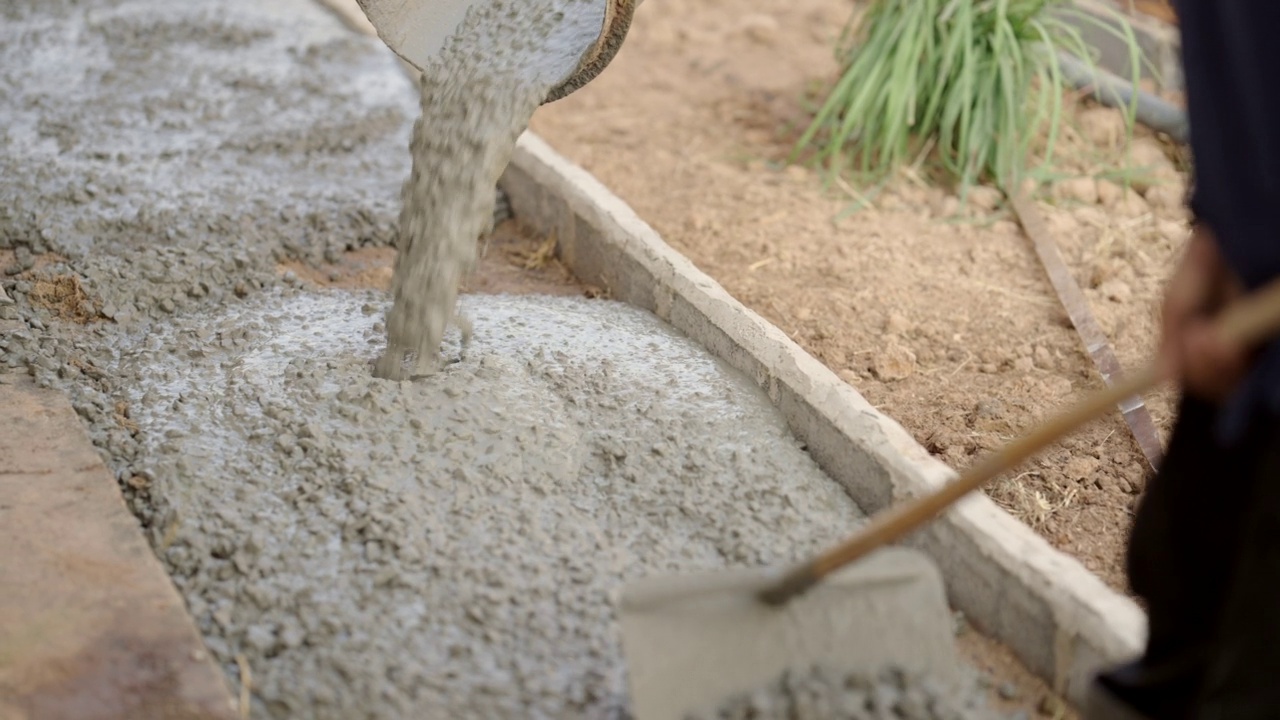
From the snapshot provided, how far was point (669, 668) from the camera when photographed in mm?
2006

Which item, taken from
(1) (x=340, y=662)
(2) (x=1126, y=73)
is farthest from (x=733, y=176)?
(1) (x=340, y=662)

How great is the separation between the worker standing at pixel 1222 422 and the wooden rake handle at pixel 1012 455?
5cm

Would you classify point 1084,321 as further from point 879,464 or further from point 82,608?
point 82,608

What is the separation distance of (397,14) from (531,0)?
392 millimetres

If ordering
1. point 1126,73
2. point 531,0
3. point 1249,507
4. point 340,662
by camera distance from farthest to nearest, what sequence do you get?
point 1126,73 < point 531,0 < point 340,662 < point 1249,507

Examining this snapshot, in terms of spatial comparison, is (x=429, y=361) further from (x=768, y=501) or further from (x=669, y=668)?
(x=669, y=668)

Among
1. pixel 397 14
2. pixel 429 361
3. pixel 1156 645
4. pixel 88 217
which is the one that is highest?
pixel 397 14

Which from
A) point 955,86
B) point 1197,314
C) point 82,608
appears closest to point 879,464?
point 1197,314

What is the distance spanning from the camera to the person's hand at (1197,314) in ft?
5.20

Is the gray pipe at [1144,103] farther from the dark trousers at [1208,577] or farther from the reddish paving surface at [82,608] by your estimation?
the reddish paving surface at [82,608]

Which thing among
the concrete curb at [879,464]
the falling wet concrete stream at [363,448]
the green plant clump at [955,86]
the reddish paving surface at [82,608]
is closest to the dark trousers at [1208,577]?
the concrete curb at [879,464]

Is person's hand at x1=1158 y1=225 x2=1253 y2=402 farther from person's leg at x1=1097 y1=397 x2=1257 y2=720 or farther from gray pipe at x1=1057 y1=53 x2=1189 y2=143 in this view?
gray pipe at x1=1057 y1=53 x2=1189 y2=143

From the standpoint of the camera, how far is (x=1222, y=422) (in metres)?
1.55

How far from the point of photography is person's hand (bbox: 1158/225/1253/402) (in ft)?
5.20
